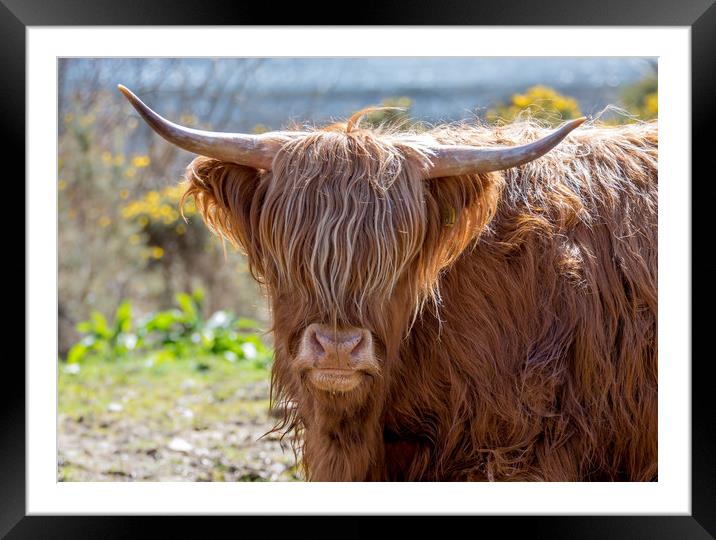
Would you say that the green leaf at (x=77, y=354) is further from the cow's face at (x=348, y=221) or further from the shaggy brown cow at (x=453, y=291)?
the cow's face at (x=348, y=221)

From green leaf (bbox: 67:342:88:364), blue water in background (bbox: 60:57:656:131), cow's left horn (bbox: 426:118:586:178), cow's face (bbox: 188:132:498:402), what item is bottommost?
green leaf (bbox: 67:342:88:364)

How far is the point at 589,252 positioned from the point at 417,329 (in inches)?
30.5

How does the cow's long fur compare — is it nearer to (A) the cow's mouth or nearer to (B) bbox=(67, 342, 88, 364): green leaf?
(A) the cow's mouth

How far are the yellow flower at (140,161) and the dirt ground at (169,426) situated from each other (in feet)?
7.26

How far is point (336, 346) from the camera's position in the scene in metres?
3.34

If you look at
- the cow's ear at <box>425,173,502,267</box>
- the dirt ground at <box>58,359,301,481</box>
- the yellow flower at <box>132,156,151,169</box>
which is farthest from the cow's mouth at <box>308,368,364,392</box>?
the yellow flower at <box>132,156,151,169</box>

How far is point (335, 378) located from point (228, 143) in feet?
3.22

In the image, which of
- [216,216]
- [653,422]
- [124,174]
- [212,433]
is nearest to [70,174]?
[124,174]

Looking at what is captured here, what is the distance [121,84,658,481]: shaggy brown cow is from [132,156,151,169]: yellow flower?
510 cm

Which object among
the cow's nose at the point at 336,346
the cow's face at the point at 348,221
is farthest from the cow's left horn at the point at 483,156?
the cow's nose at the point at 336,346

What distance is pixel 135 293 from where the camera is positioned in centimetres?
961

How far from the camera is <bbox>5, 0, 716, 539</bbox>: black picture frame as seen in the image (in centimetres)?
314

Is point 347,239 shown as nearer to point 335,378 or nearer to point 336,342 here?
point 336,342

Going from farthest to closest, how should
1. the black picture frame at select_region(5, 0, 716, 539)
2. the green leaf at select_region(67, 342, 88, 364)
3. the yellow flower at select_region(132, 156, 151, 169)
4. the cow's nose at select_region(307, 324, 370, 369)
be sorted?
the yellow flower at select_region(132, 156, 151, 169), the green leaf at select_region(67, 342, 88, 364), the cow's nose at select_region(307, 324, 370, 369), the black picture frame at select_region(5, 0, 716, 539)
